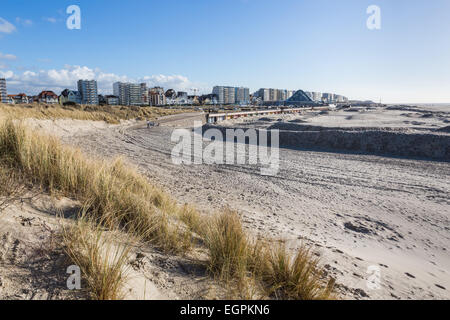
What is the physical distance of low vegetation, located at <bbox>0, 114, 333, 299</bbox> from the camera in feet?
7.56

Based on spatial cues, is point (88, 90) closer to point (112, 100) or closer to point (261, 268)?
point (112, 100)

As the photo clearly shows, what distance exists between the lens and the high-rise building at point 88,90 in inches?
5271

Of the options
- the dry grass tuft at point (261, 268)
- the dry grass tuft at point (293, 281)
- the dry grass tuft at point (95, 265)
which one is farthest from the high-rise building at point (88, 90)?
the dry grass tuft at point (293, 281)

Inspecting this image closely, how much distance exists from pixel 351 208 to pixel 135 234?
5.28m

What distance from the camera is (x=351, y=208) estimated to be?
5988 mm

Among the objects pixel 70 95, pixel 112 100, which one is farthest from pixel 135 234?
pixel 112 100

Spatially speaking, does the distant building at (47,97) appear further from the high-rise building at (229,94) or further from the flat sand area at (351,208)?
the flat sand area at (351,208)

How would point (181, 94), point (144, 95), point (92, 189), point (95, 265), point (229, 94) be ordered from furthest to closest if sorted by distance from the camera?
1. point (229, 94)
2. point (181, 94)
3. point (144, 95)
4. point (92, 189)
5. point (95, 265)

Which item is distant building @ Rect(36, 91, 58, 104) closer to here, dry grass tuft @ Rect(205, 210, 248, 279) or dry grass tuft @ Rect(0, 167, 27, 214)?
dry grass tuft @ Rect(0, 167, 27, 214)

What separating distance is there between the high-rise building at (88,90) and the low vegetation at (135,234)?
15071 centimetres

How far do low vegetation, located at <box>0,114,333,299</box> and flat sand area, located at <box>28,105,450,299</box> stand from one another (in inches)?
33.1

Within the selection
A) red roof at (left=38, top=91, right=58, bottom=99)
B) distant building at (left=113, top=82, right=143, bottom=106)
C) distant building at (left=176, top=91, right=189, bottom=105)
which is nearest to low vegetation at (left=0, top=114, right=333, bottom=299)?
red roof at (left=38, top=91, right=58, bottom=99)

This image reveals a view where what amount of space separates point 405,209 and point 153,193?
6092 millimetres

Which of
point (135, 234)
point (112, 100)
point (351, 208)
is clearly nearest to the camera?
point (135, 234)
